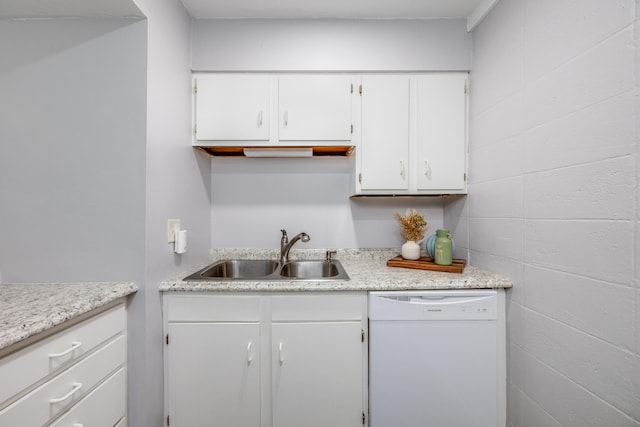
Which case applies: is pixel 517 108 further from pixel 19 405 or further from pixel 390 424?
pixel 19 405

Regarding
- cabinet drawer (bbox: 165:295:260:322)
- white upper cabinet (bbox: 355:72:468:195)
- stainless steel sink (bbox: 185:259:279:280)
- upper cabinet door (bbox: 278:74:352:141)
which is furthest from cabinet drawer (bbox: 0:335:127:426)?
white upper cabinet (bbox: 355:72:468:195)

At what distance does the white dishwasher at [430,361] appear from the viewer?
1.30 meters

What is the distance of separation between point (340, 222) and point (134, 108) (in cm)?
134

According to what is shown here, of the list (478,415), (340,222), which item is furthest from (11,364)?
(478,415)

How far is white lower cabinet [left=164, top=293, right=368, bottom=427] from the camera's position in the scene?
130 cm

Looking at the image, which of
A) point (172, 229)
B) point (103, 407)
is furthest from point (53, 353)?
point (172, 229)

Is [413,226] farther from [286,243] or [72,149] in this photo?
[72,149]

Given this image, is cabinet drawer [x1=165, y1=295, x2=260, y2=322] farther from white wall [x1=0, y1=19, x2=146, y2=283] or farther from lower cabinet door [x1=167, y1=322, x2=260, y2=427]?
white wall [x1=0, y1=19, x2=146, y2=283]

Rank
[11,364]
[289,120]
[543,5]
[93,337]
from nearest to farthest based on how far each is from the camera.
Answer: [11,364], [93,337], [543,5], [289,120]

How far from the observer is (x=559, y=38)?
3.48 ft

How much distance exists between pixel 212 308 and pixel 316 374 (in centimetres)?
59

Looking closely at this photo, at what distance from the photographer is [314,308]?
1.31 m

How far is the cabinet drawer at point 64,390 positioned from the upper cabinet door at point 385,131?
1507 mm

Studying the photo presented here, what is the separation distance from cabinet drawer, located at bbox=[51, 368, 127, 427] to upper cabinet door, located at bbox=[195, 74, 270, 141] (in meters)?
1.26
